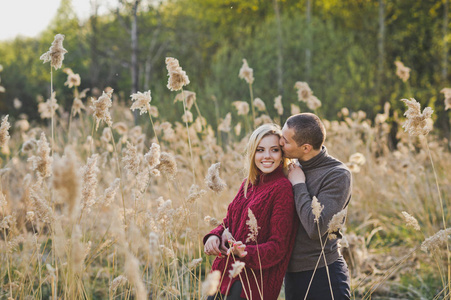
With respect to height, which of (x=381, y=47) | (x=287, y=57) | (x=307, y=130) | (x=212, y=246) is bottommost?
(x=212, y=246)

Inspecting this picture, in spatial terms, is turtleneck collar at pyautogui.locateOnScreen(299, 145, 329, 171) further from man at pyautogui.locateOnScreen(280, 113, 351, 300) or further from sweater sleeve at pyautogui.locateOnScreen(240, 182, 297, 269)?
sweater sleeve at pyautogui.locateOnScreen(240, 182, 297, 269)

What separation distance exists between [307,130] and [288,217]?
0.46 metres

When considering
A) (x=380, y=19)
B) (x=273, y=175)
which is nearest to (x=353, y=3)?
(x=380, y=19)

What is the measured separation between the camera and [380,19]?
1447 cm

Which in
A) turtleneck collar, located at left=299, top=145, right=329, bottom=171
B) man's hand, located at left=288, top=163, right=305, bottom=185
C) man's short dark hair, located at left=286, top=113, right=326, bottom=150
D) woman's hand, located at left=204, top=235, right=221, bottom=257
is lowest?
woman's hand, located at left=204, top=235, right=221, bottom=257

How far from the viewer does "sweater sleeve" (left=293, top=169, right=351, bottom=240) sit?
7.23ft

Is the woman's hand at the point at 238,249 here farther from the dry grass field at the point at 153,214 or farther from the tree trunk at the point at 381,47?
the tree trunk at the point at 381,47

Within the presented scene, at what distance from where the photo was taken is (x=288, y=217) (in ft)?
7.43

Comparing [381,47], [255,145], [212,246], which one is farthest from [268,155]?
[381,47]

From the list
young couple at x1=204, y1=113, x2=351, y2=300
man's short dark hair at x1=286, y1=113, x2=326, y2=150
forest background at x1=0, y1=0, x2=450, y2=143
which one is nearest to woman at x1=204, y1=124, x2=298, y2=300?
young couple at x1=204, y1=113, x2=351, y2=300

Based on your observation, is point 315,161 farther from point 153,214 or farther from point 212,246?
point 153,214

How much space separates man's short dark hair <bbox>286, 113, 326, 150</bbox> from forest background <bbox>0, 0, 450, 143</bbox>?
18.5 feet

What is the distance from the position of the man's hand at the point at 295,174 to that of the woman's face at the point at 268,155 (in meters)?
0.09

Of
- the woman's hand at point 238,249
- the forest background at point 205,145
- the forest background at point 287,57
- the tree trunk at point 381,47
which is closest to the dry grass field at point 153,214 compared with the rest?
the forest background at point 205,145
